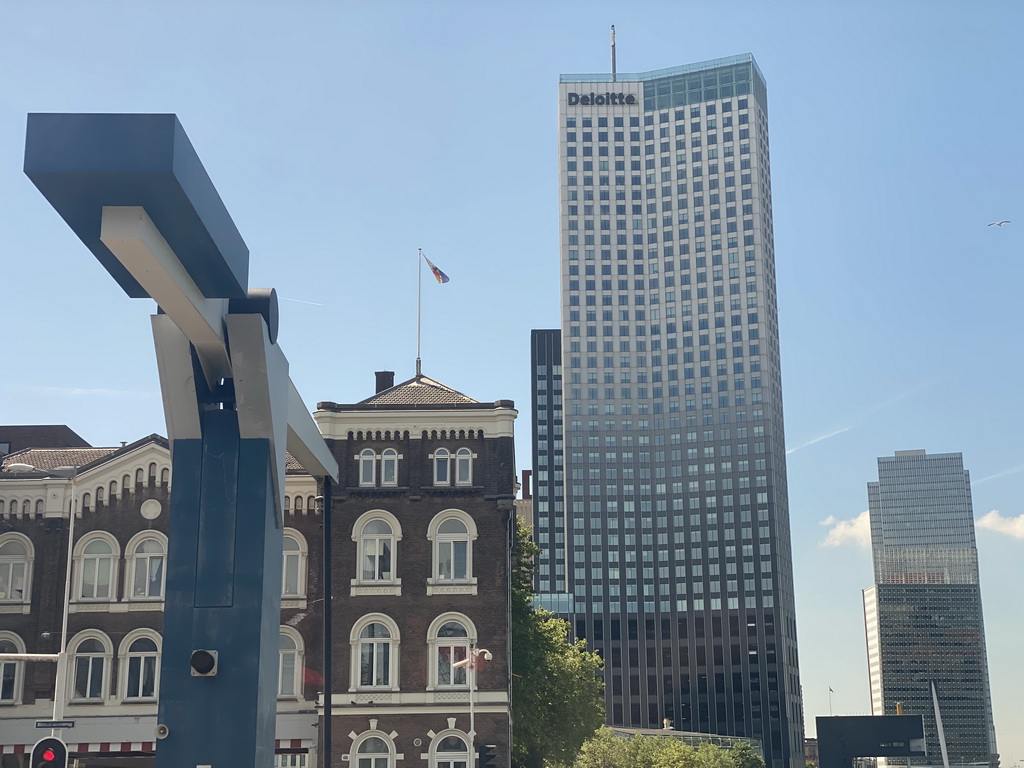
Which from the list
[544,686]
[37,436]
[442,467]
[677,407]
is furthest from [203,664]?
[677,407]

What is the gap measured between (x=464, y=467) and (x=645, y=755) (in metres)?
61.0

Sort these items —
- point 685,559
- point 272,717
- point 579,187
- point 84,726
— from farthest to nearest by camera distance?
1. point 579,187
2. point 685,559
3. point 84,726
4. point 272,717

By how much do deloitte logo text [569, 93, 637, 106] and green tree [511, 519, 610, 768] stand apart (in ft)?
475

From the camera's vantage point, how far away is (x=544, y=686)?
60.7m

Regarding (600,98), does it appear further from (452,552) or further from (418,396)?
(452,552)

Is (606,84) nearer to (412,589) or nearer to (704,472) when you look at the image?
(704,472)

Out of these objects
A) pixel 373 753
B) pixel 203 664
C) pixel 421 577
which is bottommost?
pixel 373 753

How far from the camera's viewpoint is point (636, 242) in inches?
7648

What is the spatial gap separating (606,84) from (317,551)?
535ft

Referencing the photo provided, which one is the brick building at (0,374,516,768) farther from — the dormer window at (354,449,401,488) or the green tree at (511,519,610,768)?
the green tree at (511,519,610,768)

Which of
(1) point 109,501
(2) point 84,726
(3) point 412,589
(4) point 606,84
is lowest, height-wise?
(2) point 84,726

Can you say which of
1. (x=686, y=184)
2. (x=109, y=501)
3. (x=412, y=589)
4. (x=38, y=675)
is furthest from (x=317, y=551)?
(x=686, y=184)

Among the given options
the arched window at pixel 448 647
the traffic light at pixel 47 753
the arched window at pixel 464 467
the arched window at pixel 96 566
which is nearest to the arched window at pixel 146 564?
the arched window at pixel 96 566

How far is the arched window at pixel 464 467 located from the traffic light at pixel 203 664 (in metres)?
23.3
